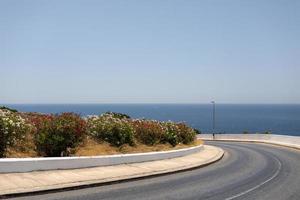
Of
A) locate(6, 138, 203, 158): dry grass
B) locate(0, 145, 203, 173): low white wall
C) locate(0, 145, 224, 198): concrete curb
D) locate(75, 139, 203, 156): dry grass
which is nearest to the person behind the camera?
locate(0, 145, 224, 198): concrete curb

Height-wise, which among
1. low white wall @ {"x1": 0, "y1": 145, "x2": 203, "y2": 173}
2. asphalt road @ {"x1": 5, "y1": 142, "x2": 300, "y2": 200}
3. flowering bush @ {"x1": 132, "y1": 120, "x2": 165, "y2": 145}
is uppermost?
flowering bush @ {"x1": 132, "y1": 120, "x2": 165, "y2": 145}

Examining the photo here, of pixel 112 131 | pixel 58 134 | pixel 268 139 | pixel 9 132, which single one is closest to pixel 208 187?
pixel 58 134

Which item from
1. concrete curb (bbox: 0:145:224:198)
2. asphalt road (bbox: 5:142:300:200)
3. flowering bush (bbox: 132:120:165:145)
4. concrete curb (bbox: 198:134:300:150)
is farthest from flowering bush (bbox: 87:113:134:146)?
concrete curb (bbox: 198:134:300:150)

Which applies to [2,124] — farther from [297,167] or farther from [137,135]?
[297,167]

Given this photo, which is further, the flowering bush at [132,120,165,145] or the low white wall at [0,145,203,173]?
the flowering bush at [132,120,165,145]

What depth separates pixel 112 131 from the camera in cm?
2181

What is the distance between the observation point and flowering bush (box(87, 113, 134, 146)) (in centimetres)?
2175

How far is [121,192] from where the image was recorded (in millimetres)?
13281

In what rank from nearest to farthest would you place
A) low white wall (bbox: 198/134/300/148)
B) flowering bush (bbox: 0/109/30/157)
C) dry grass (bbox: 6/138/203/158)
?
flowering bush (bbox: 0/109/30/157) < dry grass (bbox: 6/138/203/158) < low white wall (bbox: 198/134/300/148)

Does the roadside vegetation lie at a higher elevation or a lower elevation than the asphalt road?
higher

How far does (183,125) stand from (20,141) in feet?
51.8

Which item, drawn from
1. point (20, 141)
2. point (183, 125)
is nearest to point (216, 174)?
point (20, 141)

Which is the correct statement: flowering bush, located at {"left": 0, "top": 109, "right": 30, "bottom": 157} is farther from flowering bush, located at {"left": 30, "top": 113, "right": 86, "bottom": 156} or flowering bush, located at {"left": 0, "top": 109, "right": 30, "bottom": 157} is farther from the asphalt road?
the asphalt road

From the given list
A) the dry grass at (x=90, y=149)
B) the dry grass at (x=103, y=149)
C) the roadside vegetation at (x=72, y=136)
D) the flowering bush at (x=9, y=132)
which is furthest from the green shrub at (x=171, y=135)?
the flowering bush at (x=9, y=132)
